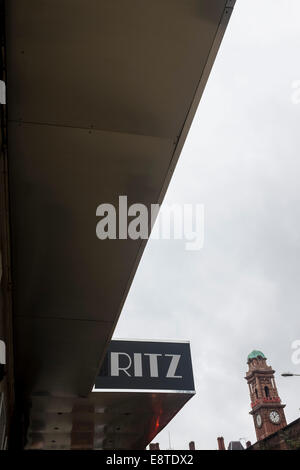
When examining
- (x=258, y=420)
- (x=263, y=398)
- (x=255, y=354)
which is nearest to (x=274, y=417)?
(x=258, y=420)

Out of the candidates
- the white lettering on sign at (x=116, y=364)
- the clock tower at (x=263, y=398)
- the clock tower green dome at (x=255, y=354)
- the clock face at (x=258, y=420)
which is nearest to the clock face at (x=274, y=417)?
the clock tower at (x=263, y=398)

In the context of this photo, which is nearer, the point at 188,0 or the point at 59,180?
the point at 188,0

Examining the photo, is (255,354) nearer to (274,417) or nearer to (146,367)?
(274,417)

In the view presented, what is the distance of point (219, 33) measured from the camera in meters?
2.29

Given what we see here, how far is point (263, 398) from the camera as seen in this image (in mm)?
67000

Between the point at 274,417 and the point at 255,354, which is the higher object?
the point at 255,354

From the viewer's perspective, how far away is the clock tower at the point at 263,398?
64.2 metres

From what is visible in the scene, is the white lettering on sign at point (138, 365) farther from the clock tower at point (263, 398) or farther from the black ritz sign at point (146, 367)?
the clock tower at point (263, 398)
